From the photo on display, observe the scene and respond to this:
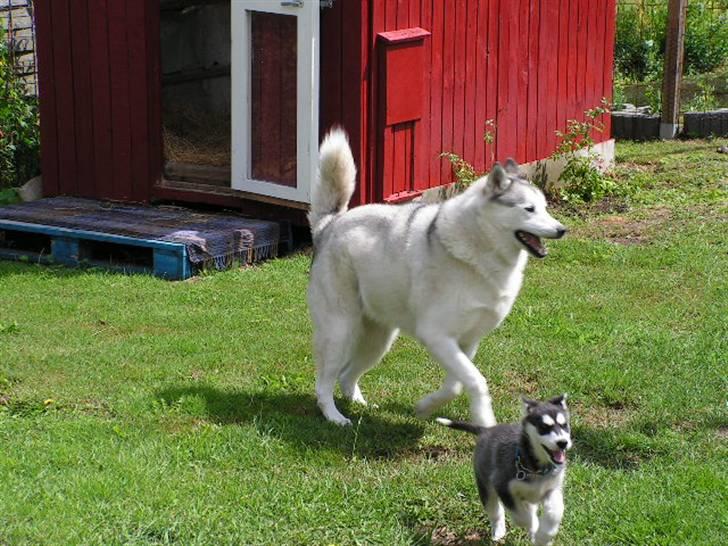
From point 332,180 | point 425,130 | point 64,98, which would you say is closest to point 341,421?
point 332,180

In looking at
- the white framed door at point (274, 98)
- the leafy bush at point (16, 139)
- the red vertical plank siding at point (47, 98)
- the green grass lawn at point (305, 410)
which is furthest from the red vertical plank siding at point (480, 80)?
the leafy bush at point (16, 139)

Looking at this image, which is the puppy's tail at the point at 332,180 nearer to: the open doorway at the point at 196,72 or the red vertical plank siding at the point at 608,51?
the open doorway at the point at 196,72

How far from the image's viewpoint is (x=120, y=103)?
10.4 meters

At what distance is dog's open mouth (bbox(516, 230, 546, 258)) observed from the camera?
601 centimetres

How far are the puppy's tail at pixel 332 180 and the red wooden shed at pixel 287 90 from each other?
8.38 ft

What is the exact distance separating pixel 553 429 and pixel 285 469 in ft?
4.84

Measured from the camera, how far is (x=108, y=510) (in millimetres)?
5156

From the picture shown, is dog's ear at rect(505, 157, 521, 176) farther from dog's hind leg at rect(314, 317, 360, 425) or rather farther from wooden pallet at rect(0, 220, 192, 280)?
wooden pallet at rect(0, 220, 192, 280)

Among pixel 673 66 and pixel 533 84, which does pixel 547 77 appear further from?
pixel 673 66

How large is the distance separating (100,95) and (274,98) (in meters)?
1.65

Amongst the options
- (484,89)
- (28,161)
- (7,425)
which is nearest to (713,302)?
(484,89)

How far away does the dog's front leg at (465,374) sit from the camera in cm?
588

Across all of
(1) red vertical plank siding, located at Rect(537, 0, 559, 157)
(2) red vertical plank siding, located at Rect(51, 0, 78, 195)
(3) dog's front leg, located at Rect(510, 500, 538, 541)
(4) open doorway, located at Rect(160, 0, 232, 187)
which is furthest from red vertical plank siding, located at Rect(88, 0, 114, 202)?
(3) dog's front leg, located at Rect(510, 500, 538, 541)

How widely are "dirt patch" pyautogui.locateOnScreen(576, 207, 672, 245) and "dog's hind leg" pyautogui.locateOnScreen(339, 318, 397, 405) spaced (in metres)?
3.87
